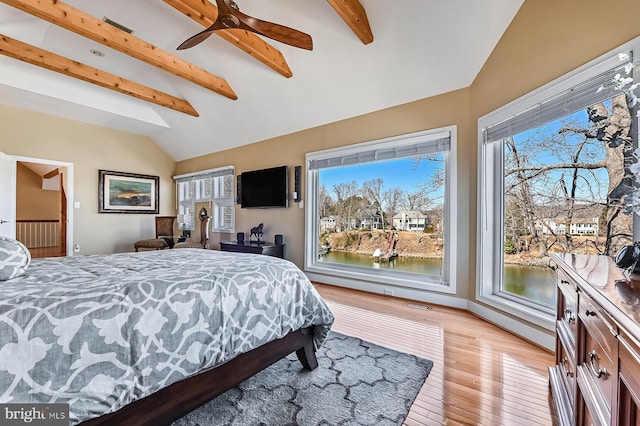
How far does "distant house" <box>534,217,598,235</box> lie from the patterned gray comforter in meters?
2.21

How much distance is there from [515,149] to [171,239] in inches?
248

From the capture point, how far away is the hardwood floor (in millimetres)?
1492

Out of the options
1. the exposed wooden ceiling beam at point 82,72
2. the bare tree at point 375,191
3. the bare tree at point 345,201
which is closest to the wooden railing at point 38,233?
the exposed wooden ceiling beam at point 82,72

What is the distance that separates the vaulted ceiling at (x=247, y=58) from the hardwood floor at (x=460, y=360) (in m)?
2.52

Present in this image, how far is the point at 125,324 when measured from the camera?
1045 millimetres

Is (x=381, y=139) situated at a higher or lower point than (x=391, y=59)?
lower

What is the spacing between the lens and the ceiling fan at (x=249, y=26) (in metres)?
2.12

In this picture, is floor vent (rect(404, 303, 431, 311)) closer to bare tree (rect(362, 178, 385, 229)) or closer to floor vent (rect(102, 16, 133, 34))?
bare tree (rect(362, 178, 385, 229))

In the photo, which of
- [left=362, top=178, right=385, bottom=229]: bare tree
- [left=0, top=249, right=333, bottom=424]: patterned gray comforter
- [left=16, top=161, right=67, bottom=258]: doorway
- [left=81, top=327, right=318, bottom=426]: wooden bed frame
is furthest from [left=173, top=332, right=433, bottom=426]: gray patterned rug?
[left=16, top=161, right=67, bottom=258]: doorway

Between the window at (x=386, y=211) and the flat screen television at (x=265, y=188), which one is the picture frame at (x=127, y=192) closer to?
the flat screen television at (x=265, y=188)

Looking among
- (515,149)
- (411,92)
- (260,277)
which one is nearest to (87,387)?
(260,277)

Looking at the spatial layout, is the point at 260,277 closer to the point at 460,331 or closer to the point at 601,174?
the point at 460,331

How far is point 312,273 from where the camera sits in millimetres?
4414

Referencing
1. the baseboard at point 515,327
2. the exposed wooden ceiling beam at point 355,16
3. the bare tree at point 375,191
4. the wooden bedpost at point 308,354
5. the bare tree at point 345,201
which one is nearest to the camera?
the wooden bedpost at point 308,354
